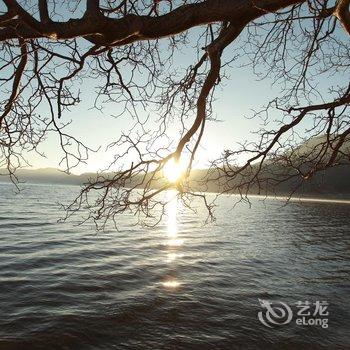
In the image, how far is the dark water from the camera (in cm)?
789

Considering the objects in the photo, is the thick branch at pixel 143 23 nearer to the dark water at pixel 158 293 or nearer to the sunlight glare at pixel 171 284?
the dark water at pixel 158 293

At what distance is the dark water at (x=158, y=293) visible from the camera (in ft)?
25.9

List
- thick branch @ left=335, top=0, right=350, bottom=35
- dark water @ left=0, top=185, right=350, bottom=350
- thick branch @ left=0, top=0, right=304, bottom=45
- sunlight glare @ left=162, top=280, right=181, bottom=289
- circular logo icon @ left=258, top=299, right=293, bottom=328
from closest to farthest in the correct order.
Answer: thick branch @ left=0, top=0, right=304, bottom=45 < thick branch @ left=335, top=0, right=350, bottom=35 < dark water @ left=0, top=185, right=350, bottom=350 < circular logo icon @ left=258, top=299, right=293, bottom=328 < sunlight glare @ left=162, top=280, right=181, bottom=289

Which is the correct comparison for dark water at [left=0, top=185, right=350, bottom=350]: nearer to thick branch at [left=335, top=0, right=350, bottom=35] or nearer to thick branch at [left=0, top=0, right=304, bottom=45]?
thick branch at [left=0, top=0, right=304, bottom=45]

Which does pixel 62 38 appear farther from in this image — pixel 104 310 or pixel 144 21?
pixel 104 310

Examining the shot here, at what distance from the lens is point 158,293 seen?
11125 millimetres

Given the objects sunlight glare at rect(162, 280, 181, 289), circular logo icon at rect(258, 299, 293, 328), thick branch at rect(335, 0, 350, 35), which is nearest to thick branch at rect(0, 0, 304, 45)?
thick branch at rect(335, 0, 350, 35)

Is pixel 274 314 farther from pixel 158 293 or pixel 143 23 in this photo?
pixel 143 23

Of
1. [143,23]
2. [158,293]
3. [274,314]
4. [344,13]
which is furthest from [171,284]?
[143,23]

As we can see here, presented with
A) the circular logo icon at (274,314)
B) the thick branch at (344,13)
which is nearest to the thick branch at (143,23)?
the thick branch at (344,13)

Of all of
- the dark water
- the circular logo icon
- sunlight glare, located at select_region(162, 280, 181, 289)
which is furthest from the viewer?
sunlight glare, located at select_region(162, 280, 181, 289)

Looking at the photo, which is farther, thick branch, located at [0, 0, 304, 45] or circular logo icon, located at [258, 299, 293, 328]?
circular logo icon, located at [258, 299, 293, 328]

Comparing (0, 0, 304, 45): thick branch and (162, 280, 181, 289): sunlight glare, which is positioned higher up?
(0, 0, 304, 45): thick branch

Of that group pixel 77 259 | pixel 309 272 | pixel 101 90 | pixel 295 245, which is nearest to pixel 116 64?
pixel 101 90
